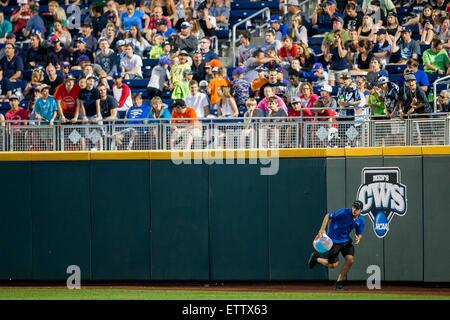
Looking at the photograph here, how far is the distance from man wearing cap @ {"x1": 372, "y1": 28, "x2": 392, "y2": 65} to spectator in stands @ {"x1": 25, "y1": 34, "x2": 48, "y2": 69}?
7.30 metres

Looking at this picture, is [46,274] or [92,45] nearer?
[46,274]

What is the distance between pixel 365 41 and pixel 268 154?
3076 mm

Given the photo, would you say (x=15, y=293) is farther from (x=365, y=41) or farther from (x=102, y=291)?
(x=365, y=41)

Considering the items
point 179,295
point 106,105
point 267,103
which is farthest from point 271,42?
point 179,295

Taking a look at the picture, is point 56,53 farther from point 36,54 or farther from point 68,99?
point 68,99

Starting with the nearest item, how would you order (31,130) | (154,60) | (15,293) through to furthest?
(15,293), (31,130), (154,60)

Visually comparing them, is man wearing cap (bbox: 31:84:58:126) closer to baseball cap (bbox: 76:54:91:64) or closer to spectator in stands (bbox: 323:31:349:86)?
baseball cap (bbox: 76:54:91:64)

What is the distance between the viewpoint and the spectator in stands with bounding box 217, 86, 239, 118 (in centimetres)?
2205

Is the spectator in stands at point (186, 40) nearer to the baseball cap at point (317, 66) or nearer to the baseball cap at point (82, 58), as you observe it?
the baseball cap at point (82, 58)

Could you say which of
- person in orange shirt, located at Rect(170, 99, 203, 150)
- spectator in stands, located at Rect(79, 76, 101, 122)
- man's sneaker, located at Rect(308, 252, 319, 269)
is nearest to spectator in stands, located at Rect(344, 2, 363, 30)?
person in orange shirt, located at Rect(170, 99, 203, 150)

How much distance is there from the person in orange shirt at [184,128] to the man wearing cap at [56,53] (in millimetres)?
4314

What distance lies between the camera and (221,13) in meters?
25.6

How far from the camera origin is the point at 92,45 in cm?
2562

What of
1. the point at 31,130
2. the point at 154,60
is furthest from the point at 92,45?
the point at 31,130
